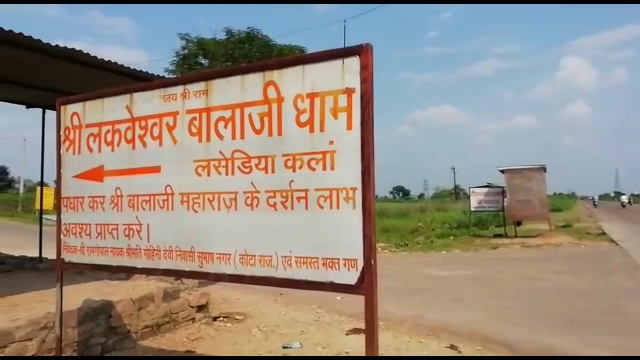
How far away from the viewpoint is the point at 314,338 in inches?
269

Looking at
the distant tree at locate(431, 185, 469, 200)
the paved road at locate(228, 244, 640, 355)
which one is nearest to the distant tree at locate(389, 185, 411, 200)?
the distant tree at locate(431, 185, 469, 200)

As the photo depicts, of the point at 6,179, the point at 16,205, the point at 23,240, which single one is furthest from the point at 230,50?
the point at 6,179

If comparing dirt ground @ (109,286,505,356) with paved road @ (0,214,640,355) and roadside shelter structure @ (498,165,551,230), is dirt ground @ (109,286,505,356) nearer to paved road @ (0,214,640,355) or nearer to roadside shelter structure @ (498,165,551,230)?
paved road @ (0,214,640,355)

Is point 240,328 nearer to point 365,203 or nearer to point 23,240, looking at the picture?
point 365,203

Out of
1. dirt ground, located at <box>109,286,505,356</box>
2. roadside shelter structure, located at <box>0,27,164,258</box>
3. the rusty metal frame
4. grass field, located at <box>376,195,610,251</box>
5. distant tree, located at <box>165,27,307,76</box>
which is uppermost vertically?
distant tree, located at <box>165,27,307,76</box>

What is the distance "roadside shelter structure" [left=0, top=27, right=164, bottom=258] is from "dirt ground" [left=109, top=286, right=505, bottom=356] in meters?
3.54

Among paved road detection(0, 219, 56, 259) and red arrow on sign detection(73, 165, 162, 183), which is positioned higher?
red arrow on sign detection(73, 165, 162, 183)

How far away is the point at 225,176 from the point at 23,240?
1811cm

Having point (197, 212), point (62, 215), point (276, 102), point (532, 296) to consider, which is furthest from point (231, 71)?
point (532, 296)

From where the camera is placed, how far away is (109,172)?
4.93m

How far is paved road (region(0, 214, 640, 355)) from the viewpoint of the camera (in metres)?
6.84

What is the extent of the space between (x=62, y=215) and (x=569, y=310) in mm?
6723

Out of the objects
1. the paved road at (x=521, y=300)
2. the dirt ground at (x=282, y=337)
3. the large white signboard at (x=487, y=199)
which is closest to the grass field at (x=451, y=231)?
the large white signboard at (x=487, y=199)

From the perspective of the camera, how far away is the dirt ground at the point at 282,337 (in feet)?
20.5
